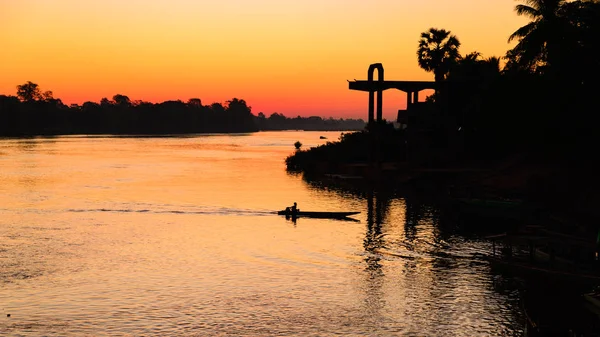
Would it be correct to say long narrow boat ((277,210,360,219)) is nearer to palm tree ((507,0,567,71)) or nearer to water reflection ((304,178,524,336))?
water reflection ((304,178,524,336))

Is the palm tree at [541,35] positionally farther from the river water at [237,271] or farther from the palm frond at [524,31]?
the river water at [237,271]

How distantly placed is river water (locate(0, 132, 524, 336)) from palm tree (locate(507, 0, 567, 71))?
707 inches

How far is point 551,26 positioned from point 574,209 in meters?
16.9

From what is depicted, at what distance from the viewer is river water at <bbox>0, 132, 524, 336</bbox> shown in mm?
31203

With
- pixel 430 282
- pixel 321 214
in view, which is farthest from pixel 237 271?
pixel 321 214

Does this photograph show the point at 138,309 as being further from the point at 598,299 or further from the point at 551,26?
the point at 551,26

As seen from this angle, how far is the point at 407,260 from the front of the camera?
145 feet

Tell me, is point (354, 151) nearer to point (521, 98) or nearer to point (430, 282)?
point (521, 98)

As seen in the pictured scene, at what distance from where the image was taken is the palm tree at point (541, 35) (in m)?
62.2

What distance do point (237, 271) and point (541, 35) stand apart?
128 feet

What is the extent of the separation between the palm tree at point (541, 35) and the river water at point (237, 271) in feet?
58.9

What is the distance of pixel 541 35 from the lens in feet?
209

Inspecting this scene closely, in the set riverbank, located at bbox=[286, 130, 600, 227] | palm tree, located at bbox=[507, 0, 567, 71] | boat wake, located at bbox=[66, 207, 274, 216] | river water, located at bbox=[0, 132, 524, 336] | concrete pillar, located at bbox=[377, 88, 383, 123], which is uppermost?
palm tree, located at bbox=[507, 0, 567, 71]

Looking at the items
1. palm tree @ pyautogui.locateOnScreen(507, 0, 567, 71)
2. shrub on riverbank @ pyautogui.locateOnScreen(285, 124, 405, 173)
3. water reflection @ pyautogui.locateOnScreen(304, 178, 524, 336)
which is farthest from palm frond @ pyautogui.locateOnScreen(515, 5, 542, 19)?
shrub on riverbank @ pyautogui.locateOnScreen(285, 124, 405, 173)
